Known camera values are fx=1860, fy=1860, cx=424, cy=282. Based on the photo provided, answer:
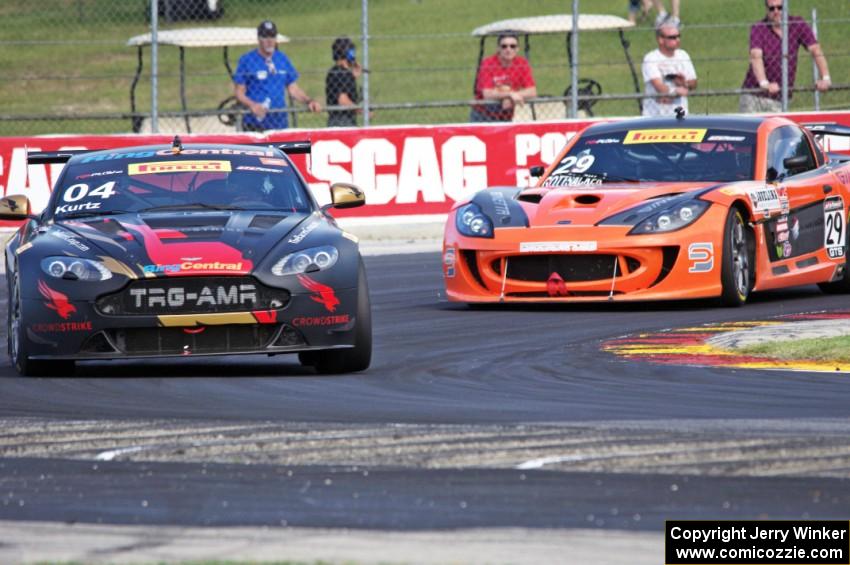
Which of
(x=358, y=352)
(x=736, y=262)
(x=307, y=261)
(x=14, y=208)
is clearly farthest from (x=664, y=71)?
(x=307, y=261)

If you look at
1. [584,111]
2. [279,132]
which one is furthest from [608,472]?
[584,111]

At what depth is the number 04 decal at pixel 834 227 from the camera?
1374cm

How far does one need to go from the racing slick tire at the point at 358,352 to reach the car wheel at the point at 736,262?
11.7ft

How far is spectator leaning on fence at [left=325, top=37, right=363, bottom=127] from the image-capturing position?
65.6ft

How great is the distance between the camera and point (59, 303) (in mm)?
9109

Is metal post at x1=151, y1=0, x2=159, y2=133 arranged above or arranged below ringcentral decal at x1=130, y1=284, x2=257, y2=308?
above

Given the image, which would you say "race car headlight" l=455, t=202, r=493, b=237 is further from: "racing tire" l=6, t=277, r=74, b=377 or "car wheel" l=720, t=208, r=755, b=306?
"racing tire" l=6, t=277, r=74, b=377

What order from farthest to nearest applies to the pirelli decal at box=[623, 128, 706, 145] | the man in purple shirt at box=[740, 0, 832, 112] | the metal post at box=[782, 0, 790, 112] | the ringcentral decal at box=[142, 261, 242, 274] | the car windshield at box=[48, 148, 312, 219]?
the man in purple shirt at box=[740, 0, 832, 112] → the metal post at box=[782, 0, 790, 112] → the pirelli decal at box=[623, 128, 706, 145] → the car windshield at box=[48, 148, 312, 219] → the ringcentral decal at box=[142, 261, 242, 274]

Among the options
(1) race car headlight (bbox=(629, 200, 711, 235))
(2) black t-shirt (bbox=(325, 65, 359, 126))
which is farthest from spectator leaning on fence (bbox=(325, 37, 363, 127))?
(1) race car headlight (bbox=(629, 200, 711, 235))

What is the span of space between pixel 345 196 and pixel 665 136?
3840 mm

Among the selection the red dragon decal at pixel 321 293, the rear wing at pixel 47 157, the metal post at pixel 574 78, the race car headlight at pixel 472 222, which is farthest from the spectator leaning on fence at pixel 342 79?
the red dragon decal at pixel 321 293

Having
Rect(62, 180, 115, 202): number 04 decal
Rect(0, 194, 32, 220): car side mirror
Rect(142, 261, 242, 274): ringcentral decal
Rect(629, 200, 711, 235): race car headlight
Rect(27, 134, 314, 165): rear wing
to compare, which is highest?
Rect(27, 134, 314, 165): rear wing

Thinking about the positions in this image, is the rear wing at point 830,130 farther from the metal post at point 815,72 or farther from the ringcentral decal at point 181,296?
the ringcentral decal at point 181,296

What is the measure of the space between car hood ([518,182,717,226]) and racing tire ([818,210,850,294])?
1.60 m
